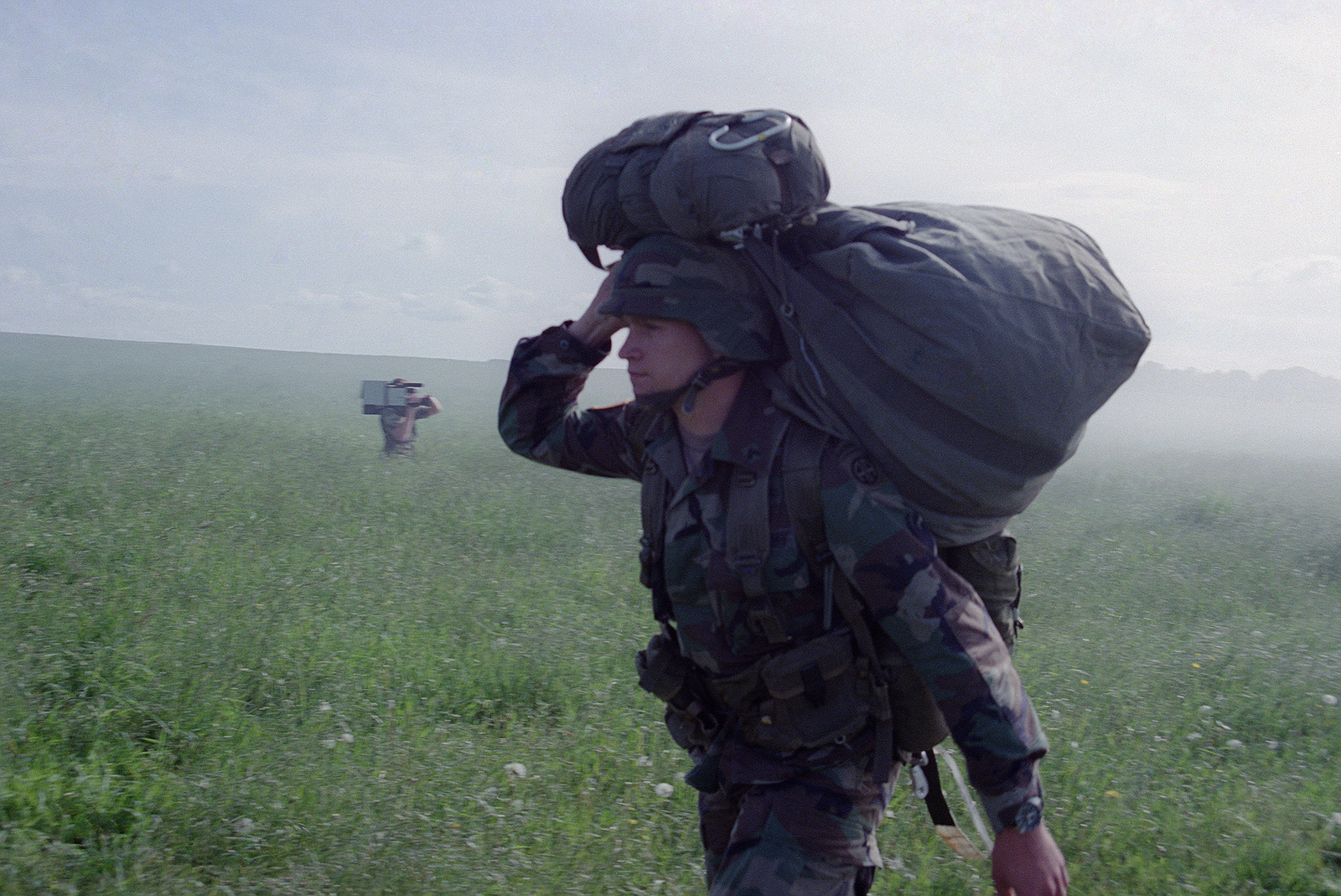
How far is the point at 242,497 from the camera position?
9516mm

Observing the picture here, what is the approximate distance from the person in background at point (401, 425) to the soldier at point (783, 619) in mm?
15259

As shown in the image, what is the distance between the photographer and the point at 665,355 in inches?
95.3

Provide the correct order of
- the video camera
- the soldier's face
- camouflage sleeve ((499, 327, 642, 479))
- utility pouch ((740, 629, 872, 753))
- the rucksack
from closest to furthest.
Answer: the rucksack < utility pouch ((740, 629, 872, 753)) < the soldier's face < camouflage sleeve ((499, 327, 642, 479)) < the video camera

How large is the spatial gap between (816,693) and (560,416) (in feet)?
3.76

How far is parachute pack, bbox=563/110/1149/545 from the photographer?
2125mm

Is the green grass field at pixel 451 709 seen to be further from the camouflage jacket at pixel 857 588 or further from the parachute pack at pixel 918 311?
the parachute pack at pixel 918 311

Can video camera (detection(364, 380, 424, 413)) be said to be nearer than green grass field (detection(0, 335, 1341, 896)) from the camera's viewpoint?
No

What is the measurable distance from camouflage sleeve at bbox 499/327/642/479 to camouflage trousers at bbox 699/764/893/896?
3.20 feet

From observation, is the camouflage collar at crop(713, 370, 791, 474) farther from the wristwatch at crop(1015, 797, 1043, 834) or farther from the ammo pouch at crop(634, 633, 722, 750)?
the wristwatch at crop(1015, 797, 1043, 834)

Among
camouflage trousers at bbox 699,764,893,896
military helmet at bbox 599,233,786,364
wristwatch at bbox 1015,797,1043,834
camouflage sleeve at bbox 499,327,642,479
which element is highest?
military helmet at bbox 599,233,786,364

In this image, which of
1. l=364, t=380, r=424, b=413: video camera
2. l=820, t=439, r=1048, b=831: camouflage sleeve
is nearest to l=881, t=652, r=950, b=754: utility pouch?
l=820, t=439, r=1048, b=831: camouflage sleeve

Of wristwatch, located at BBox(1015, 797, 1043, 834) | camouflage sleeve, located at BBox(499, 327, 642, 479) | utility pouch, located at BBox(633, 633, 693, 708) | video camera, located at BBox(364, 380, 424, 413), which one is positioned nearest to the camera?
wristwatch, located at BBox(1015, 797, 1043, 834)

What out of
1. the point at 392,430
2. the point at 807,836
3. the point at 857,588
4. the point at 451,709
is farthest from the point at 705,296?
the point at 392,430

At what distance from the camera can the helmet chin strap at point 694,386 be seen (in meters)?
2.39
